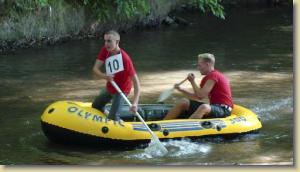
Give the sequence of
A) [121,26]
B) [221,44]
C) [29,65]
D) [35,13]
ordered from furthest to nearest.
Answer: [121,26] → [221,44] → [35,13] → [29,65]

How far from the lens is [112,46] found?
20.3 ft

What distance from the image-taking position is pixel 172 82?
10.7m

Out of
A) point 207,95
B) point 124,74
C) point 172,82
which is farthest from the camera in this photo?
point 172,82

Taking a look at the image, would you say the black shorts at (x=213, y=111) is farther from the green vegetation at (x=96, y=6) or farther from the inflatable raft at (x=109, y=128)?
the green vegetation at (x=96, y=6)

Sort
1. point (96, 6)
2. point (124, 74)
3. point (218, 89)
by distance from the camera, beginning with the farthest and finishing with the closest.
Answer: point (96, 6), point (218, 89), point (124, 74)

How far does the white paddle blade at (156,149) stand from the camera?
635 centimetres

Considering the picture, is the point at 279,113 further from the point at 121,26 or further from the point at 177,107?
the point at 121,26

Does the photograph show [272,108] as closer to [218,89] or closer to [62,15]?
[218,89]

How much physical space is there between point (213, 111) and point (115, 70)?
1.23 m

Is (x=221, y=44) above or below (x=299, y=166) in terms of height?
below

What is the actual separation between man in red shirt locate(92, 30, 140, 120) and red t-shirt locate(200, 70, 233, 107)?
0.87 metres

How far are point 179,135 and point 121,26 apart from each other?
11.0 m

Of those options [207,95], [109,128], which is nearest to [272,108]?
[207,95]

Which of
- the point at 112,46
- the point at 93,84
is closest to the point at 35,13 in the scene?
the point at 93,84
